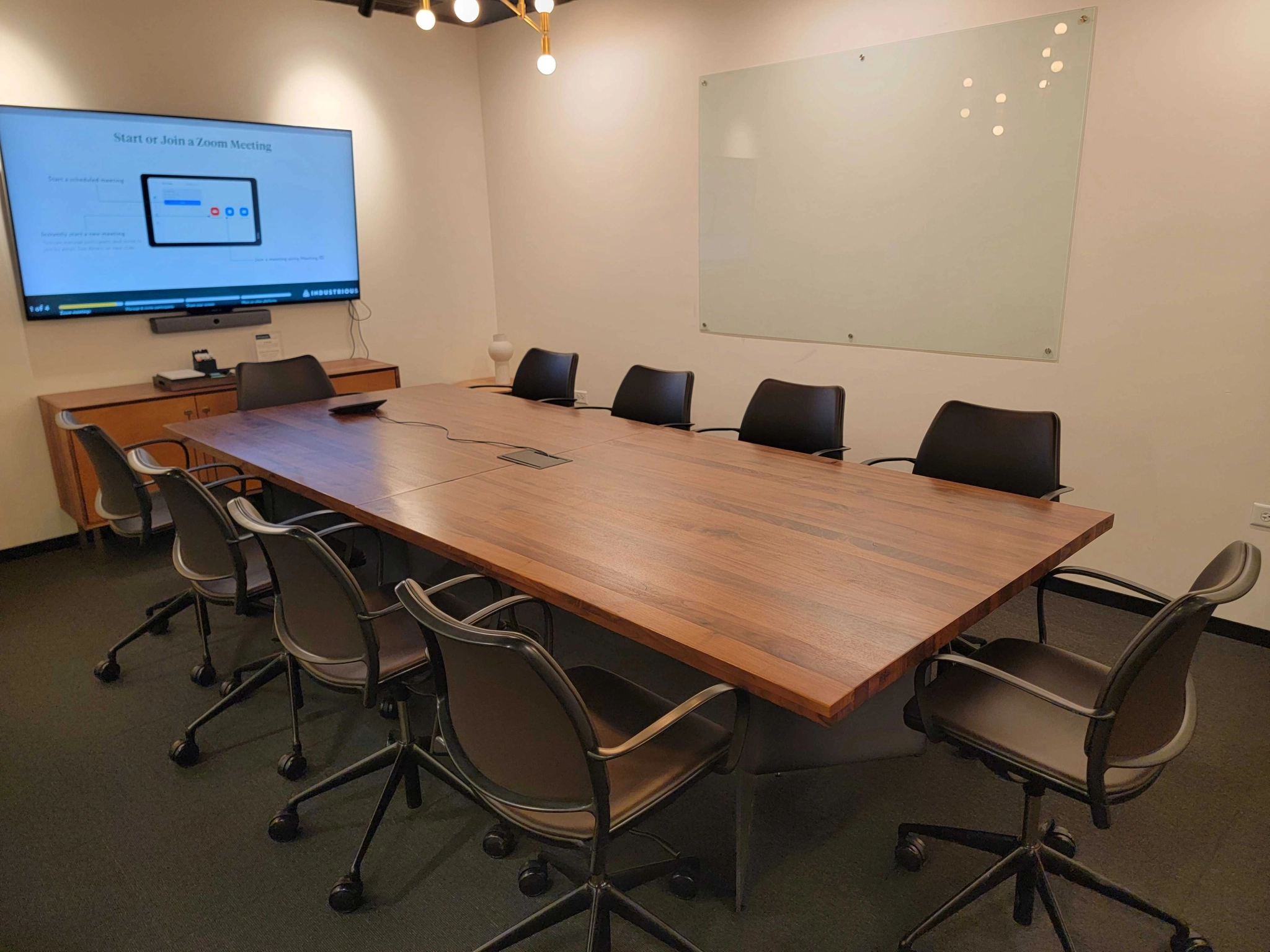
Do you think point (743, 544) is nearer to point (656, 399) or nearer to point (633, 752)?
point (633, 752)

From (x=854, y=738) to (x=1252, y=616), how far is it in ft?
7.30

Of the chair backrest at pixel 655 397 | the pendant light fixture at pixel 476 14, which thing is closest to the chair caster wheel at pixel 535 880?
the chair backrest at pixel 655 397

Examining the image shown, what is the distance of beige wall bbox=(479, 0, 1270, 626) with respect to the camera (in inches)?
125

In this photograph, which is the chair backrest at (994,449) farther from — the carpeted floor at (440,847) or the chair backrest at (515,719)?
the chair backrest at (515,719)

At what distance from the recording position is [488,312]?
6.38 m

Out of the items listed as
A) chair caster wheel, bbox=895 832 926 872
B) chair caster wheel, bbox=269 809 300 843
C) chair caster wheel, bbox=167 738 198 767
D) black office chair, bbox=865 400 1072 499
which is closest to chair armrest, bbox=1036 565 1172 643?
black office chair, bbox=865 400 1072 499

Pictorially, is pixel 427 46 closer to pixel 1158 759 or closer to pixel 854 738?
pixel 854 738

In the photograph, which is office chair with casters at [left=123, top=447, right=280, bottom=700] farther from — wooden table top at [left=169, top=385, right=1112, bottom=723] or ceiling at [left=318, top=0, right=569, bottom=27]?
ceiling at [left=318, top=0, right=569, bottom=27]

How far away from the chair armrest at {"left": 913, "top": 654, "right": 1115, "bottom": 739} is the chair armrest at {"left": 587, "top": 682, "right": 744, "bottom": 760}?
19.1 inches

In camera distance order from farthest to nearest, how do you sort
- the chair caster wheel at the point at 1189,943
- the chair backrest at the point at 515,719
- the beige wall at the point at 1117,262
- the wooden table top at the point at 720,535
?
the beige wall at the point at 1117,262, the chair caster wheel at the point at 1189,943, the wooden table top at the point at 720,535, the chair backrest at the point at 515,719

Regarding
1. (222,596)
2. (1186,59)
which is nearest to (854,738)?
(222,596)

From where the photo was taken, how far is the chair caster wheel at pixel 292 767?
8.41ft

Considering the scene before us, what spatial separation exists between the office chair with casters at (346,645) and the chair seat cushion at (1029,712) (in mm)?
1017

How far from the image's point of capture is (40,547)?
14.8 ft
